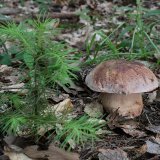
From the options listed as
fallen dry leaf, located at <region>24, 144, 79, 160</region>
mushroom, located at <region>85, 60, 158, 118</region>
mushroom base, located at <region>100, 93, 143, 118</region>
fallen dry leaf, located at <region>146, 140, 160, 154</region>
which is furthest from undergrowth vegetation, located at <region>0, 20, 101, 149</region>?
mushroom base, located at <region>100, 93, 143, 118</region>

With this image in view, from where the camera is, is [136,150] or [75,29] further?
[75,29]

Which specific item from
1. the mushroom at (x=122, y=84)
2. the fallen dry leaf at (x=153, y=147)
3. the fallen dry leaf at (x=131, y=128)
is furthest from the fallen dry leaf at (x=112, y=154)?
the mushroom at (x=122, y=84)

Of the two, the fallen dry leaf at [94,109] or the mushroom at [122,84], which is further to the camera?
the fallen dry leaf at [94,109]

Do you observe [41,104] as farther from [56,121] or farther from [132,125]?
[132,125]

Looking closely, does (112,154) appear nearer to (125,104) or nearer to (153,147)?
(153,147)

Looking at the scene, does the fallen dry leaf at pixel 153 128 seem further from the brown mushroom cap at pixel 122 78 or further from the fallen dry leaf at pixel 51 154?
the fallen dry leaf at pixel 51 154

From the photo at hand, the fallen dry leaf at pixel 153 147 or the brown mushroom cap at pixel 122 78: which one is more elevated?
the brown mushroom cap at pixel 122 78

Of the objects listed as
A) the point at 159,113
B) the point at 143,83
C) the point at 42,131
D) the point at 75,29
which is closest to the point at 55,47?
the point at 42,131

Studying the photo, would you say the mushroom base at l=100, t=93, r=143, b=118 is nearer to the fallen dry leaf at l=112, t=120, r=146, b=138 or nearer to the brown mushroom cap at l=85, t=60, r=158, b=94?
the fallen dry leaf at l=112, t=120, r=146, b=138
